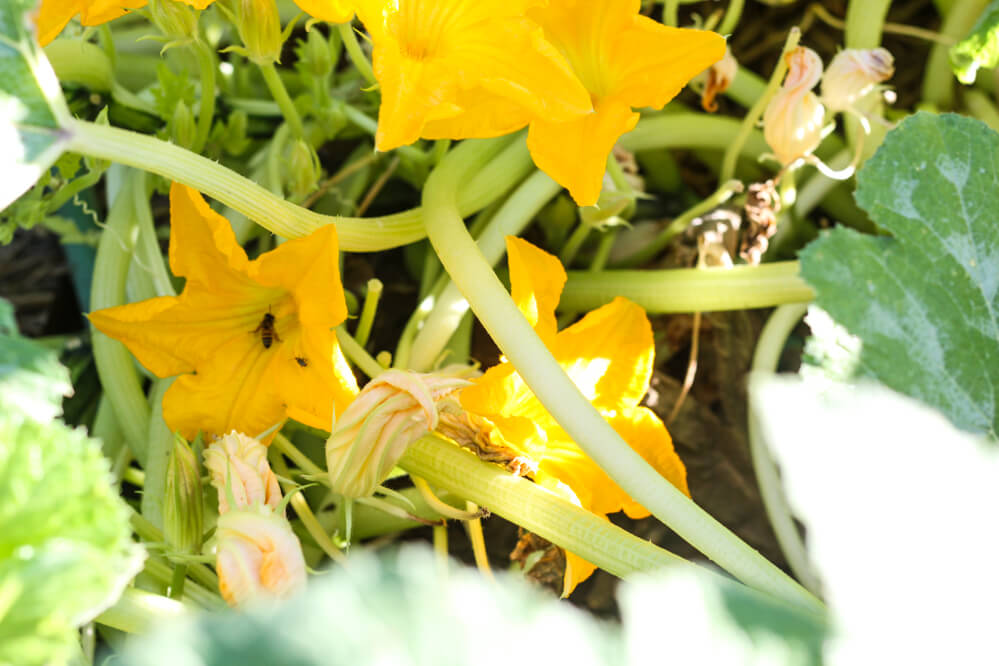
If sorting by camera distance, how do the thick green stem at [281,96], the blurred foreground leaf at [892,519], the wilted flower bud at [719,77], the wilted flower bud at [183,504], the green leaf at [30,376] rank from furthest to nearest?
the wilted flower bud at [719,77], the thick green stem at [281,96], the wilted flower bud at [183,504], the green leaf at [30,376], the blurred foreground leaf at [892,519]

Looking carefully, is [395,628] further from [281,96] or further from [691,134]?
[691,134]

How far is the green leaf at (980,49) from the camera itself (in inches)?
33.1

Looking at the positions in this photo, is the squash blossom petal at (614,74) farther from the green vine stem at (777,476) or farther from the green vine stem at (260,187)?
the green vine stem at (777,476)

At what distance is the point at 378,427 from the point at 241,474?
100mm

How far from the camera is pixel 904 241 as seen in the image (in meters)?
0.72

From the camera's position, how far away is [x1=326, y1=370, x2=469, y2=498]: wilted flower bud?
2.06 feet

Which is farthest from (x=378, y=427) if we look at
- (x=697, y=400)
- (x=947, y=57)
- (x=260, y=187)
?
(x=947, y=57)

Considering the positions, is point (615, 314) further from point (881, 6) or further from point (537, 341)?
point (881, 6)

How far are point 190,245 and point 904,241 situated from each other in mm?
558

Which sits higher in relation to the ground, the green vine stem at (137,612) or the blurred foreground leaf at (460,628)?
the blurred foreground leaf at (460,628)

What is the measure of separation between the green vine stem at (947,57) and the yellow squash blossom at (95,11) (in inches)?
30.5

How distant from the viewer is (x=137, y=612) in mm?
566

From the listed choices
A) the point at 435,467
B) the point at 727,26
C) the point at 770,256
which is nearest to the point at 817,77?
the point at 727,26

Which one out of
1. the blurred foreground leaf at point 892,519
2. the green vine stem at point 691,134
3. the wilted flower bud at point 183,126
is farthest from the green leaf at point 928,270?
the wilted flower bud at point 183,126
